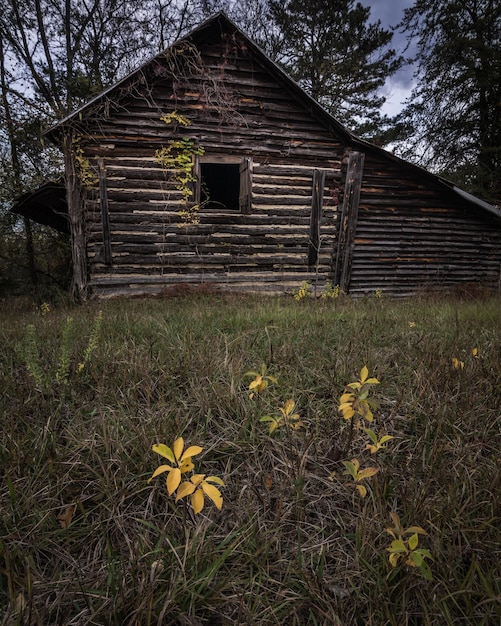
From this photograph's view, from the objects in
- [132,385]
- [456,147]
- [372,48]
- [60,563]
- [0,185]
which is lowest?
[60,563]

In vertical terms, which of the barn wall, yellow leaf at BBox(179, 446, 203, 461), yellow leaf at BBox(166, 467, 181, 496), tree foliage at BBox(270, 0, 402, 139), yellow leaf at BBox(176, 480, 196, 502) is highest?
tree foliage at BBox(270, 0, 402, 139)

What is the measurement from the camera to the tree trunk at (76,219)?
617 centimetres

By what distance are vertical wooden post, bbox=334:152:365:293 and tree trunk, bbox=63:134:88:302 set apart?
19.1 ft

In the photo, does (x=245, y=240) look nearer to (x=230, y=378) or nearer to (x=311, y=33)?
(x=230, y=378)

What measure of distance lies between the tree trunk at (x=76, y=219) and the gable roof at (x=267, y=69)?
45 cm

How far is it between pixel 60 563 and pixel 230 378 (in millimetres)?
1201

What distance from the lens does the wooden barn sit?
6418 millimetres

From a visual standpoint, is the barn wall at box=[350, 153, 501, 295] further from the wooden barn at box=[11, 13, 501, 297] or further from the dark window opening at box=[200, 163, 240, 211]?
the dark window opening at box=[200, 163, 240, 211]

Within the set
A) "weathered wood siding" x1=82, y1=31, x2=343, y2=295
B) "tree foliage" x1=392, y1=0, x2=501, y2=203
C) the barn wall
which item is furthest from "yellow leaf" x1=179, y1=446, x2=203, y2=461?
"tree foliage" x1=392, y1=0, x2=501, y2=203

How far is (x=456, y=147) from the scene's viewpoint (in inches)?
528

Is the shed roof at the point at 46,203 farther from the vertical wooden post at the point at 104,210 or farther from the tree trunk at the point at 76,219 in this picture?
the vertical wooden post at the point at 104,210

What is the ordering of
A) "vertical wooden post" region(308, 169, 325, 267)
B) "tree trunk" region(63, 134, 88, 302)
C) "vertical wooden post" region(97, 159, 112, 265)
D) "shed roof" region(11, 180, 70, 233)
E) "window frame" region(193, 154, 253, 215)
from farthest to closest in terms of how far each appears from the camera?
1. "vertical wooden post" region(308, 169, 325, 267)
2. "shed roof" region(11, 180, 70, 233)
3. "window frame" region(193, 154, 253, 215)
4. "vertical wooden post" region(97, 159, 112, 265)
5. "tree trunk" region(63, 134, 88, 302)

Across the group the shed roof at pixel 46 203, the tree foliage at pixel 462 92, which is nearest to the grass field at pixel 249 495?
the shed roof at pixel 46 203

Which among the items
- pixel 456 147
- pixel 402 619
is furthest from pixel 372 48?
pixel 402 619
